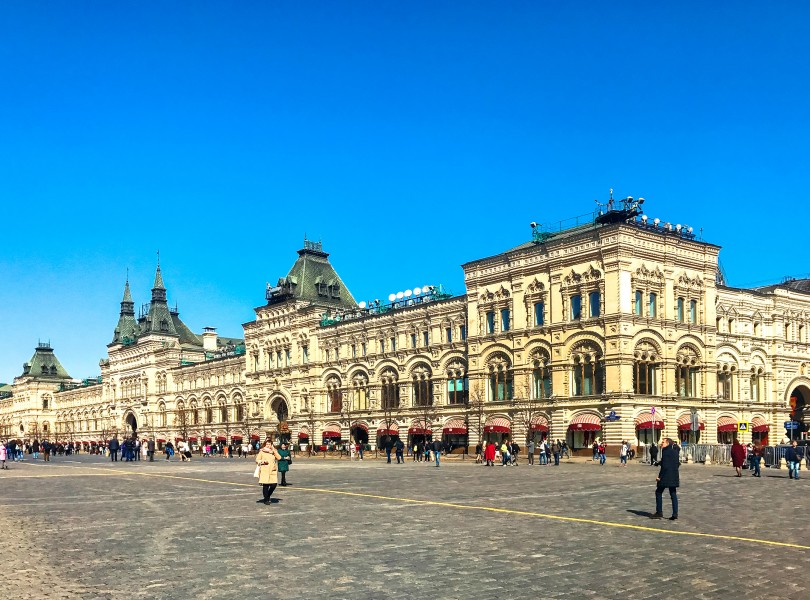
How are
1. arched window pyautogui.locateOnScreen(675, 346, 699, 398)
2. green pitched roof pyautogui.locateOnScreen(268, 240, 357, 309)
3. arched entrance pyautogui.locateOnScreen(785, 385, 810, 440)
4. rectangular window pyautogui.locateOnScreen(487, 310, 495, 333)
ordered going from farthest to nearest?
green pitched roof pyautogui.locateOnScreen(268, 240, 357, 309), arched entrance pyautogui.locateOnScreen(785, 385, 810, 440), rectangular window pyautogui.locateOnScreen(487, 310, 495, 333), arched window pyautogui.locateOnScreen(675, 346, 699, 398)

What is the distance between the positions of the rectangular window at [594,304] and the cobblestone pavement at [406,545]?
32462 millimetres

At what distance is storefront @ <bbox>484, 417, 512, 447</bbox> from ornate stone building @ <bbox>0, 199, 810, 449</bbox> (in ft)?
0.51

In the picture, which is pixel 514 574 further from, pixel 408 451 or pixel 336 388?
pixel 336 388

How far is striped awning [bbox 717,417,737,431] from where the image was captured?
6675 centimetres

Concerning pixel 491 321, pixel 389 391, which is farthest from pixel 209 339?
pixel 491 321

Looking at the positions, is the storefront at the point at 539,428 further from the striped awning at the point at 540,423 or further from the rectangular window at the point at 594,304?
the rectangular window at the point at 594,304

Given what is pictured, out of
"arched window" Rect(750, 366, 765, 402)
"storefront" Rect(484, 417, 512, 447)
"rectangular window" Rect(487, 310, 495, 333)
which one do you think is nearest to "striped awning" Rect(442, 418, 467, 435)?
"storefront" Rect(484, 417, 512, 447)

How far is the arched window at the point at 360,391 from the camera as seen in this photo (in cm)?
8581

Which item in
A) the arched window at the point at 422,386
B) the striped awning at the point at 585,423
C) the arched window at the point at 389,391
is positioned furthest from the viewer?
the arched window at the point at 389,391

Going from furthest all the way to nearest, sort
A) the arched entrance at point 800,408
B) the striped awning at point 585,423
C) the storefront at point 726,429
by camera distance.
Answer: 1. the arched entrance at point 800,408
2. the storefront at point 726,429
3. the striped awning at point 585,423

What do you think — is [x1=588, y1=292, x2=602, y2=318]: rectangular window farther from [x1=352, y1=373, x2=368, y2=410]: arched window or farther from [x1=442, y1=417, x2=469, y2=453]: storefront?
[x1=352, y1=373, x2=368, y2=410]: arched window

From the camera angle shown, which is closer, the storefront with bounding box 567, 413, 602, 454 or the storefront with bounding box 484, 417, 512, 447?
the storefront with bounding box 567, 413, 602, 454

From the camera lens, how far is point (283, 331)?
3809 inches

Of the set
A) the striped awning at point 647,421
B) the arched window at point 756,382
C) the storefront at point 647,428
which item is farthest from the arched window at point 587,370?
the arched window at point 756,382
